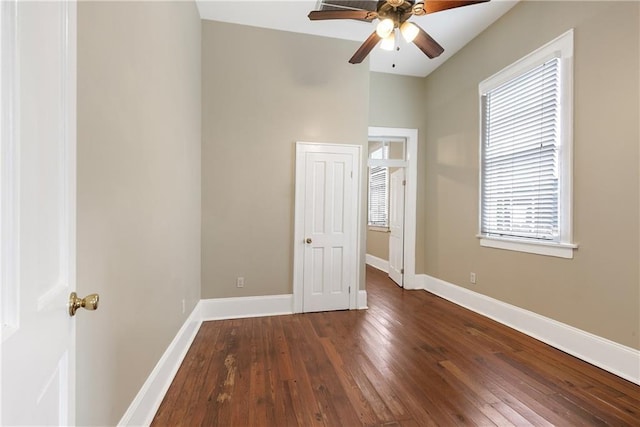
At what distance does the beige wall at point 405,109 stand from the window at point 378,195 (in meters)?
1.22

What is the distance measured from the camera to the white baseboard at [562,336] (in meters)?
2.05

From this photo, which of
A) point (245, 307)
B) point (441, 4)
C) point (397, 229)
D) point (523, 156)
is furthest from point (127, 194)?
point (397, 229)

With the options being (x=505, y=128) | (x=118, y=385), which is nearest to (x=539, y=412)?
(x=118, y=385)

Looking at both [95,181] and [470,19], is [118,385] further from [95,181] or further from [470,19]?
[470,19]

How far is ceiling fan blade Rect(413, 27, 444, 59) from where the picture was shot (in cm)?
231

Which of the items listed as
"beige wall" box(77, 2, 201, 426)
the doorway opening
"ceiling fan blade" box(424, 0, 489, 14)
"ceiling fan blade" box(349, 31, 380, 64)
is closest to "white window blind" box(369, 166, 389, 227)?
the doorway opening

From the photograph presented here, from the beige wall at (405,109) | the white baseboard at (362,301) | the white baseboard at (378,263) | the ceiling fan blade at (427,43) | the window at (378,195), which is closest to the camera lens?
the ceiling fan blade at (427,43)

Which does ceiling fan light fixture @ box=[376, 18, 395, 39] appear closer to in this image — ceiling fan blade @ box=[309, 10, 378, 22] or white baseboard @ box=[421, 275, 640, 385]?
ceiling fan blade @ box=[309, 10, 378, 22]

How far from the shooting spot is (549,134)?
104 inches

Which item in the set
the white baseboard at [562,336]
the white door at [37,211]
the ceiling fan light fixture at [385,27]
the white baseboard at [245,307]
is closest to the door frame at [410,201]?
the white baseboard at [562,336]

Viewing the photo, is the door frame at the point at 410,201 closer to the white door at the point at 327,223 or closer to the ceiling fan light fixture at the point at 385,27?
the white door at the point at 327,223

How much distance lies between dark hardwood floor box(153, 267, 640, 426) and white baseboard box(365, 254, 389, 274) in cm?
256

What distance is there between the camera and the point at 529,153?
2.82 m

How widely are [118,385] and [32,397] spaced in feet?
3.32
